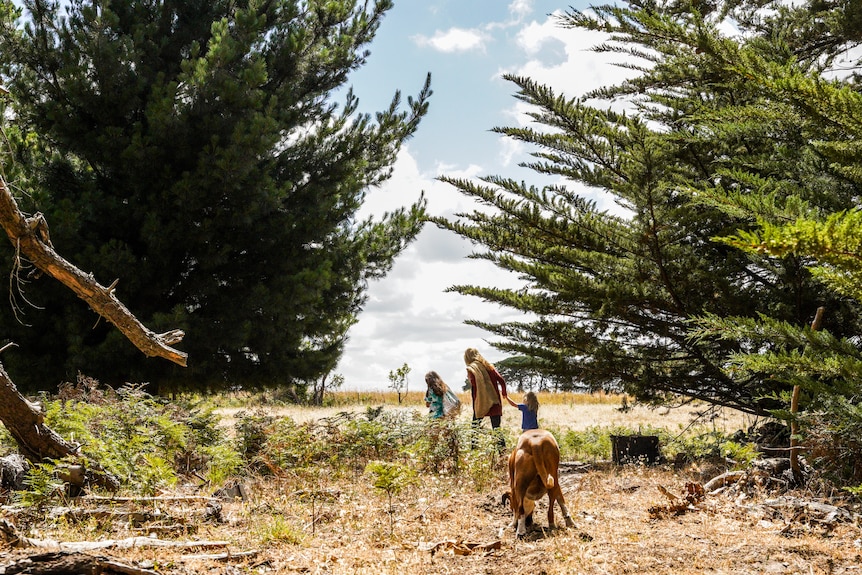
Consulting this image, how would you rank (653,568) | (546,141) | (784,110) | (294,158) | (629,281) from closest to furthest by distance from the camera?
(784,110)
(653,568)
(546,141)
(629,281)
(294,158)

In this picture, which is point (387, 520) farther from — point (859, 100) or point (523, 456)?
point (859, 100)

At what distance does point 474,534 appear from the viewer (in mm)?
5535

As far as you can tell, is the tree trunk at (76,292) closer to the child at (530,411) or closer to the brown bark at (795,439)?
the child at (530,411)

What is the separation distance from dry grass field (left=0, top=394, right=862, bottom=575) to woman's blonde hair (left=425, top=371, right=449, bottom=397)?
327cm

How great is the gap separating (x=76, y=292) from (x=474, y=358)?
5675mm

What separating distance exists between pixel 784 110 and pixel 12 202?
5.66 meters

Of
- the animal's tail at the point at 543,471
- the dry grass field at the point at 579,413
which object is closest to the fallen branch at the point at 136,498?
the animal's tail at the point at 543,471

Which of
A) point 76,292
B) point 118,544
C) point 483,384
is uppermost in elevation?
point 76,292

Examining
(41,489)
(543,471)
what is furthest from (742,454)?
(41,489)

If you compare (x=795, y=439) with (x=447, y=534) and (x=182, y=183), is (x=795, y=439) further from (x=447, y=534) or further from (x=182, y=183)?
(x=182, y=183)

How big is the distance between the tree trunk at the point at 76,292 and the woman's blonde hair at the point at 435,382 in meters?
5.37

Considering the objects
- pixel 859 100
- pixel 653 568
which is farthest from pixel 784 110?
pixel 653 568

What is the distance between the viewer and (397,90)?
48.1ft

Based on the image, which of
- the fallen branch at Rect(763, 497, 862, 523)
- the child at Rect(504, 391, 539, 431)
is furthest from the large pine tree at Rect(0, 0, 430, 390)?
the fallen branch at Rect(763, 497, 862, 523)
